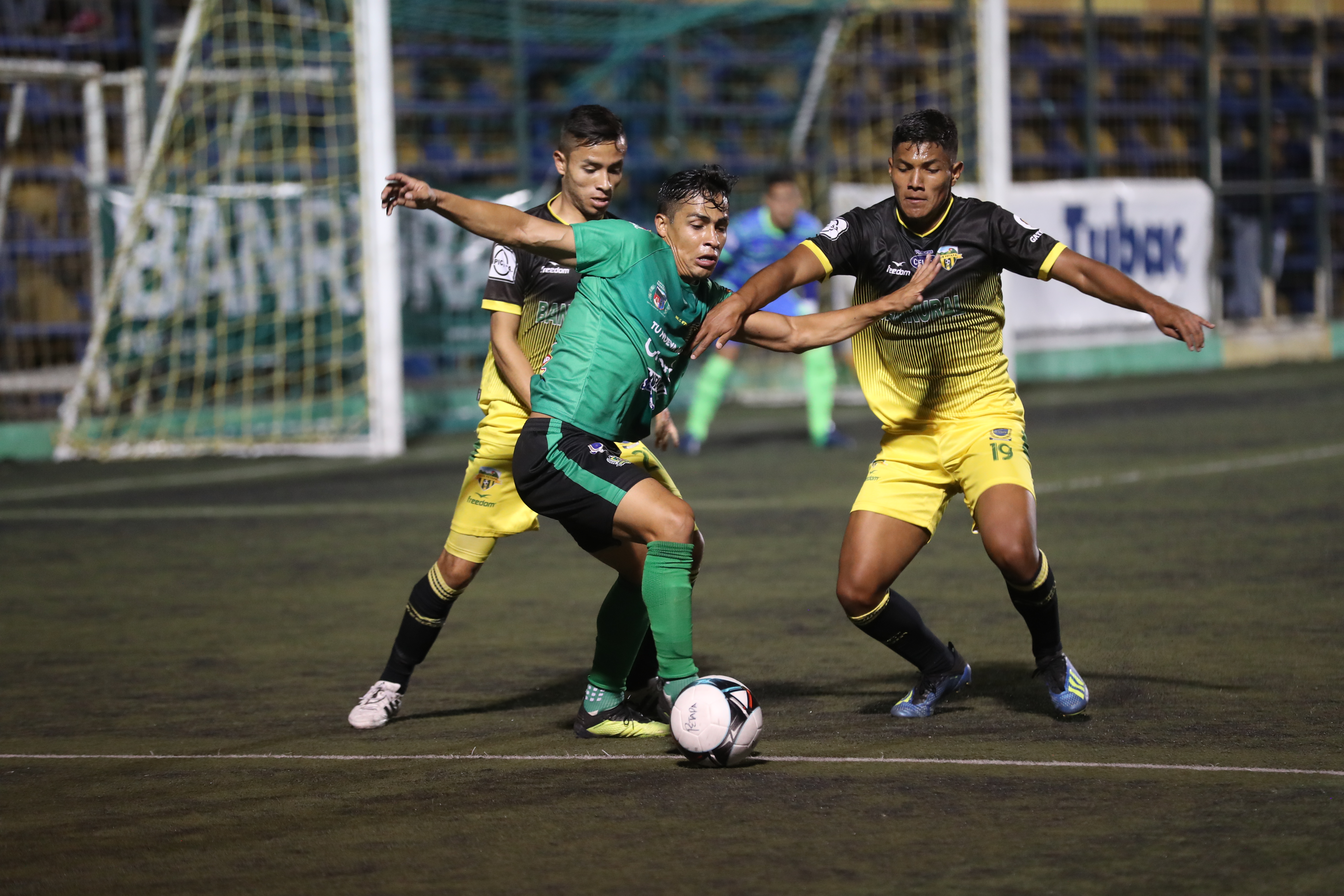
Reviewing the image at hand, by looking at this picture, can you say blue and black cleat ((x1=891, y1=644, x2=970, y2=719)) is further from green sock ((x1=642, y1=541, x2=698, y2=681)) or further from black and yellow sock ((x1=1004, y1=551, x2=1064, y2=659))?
green sock ((x1=642, y1=541, x2=698, y2=681))

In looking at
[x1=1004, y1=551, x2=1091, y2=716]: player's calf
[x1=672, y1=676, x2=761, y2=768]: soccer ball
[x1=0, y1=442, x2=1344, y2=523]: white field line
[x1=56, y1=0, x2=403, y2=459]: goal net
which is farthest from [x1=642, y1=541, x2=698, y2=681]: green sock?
[x1=56, y1=0, x2=403, y2=459]: goal net

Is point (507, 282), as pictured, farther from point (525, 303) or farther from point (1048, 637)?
point (1048, 637)

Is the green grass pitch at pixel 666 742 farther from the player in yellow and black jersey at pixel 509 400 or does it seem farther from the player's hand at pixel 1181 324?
the player's hand at pixel 1181 324

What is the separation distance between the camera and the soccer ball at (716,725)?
4523 mm

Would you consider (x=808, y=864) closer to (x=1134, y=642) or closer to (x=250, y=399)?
(x=1134, y=642)

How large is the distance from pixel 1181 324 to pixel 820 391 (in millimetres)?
8069

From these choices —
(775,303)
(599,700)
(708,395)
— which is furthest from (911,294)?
Result: (708,395)

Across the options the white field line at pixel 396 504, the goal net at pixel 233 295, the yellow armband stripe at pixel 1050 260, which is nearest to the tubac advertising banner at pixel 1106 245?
the white field line at pixel 396 504

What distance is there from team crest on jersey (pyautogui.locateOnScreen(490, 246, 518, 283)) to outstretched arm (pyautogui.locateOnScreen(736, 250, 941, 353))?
0.96 meters

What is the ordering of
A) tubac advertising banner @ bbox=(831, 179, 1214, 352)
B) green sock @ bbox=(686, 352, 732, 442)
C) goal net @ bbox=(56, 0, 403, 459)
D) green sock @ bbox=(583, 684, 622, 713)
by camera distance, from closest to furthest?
green sock @ bbox=(583, 684, 622, 713), green sock @ bbox=(686, 352, 732, 442), goal net @ bbox=(56, 0, 403, 459), tubac advertising banner @ bbox=(831, 179, 1214, 352)

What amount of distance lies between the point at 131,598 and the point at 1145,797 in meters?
5.07

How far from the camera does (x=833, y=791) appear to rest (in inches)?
170

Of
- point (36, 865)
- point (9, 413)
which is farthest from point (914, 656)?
point (9, 413)

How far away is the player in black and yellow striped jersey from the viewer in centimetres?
512
